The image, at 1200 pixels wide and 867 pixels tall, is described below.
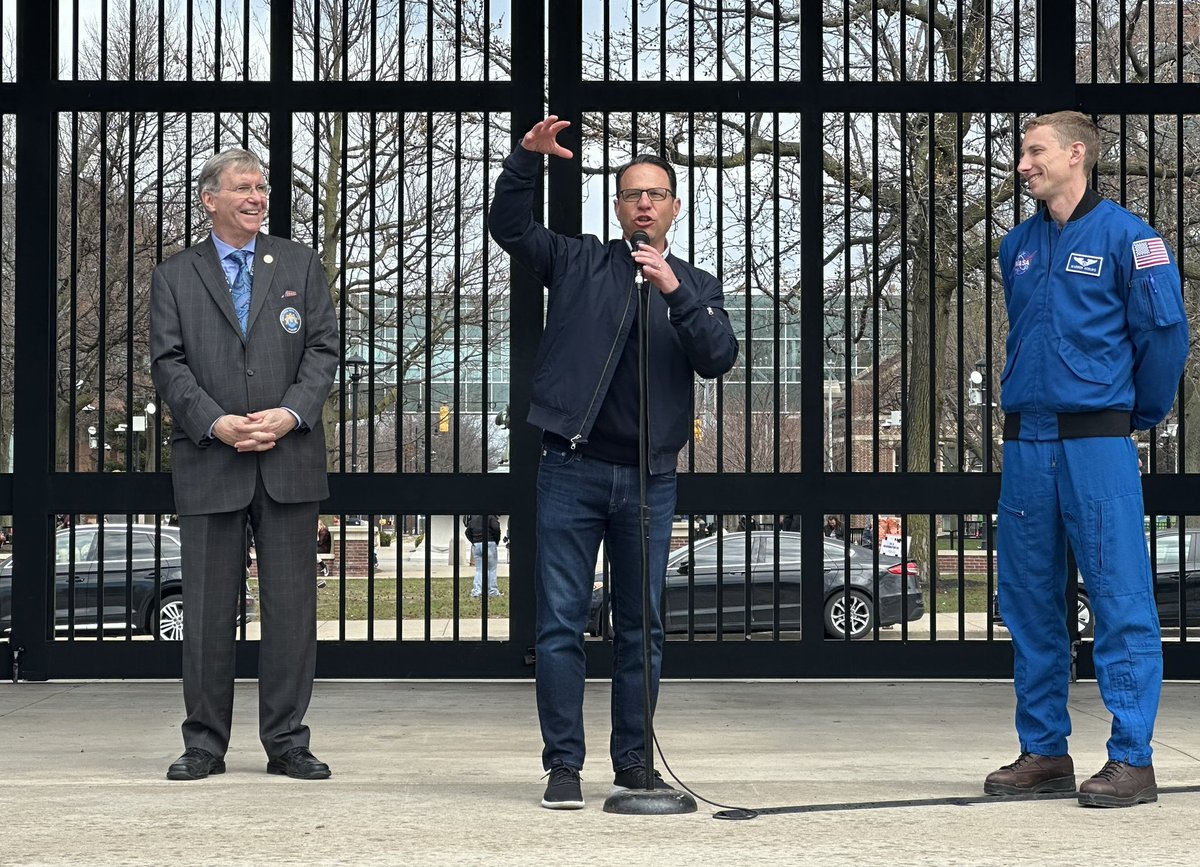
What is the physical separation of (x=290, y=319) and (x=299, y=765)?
124cm

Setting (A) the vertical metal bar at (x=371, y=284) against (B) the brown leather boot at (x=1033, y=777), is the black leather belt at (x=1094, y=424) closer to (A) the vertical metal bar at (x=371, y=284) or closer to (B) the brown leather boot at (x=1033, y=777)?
(B) the brown leather boot at (x=1033, y=777)

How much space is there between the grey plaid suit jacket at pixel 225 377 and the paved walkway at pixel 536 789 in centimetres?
81

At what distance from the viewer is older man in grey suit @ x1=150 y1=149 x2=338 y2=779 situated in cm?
414

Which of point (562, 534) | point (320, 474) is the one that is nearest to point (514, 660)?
point (320, 474)

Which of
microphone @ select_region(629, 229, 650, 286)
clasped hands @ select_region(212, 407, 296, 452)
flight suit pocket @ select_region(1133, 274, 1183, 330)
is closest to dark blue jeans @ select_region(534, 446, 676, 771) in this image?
microphone @ select_region(629, 229, 650, 286)

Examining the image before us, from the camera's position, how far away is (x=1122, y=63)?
647cm

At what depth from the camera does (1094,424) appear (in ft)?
12.6

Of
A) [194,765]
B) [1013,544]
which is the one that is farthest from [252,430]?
[1013,544]

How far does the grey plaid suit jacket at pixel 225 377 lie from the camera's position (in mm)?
4172

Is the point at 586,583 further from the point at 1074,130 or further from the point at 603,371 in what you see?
the point at 1074,130

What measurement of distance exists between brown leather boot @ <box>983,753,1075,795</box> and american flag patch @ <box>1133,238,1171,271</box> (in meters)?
1.28

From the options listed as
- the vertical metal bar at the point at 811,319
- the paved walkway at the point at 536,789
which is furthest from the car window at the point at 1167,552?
the vertical metal bar at the point at 811,319

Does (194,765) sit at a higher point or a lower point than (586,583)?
lower

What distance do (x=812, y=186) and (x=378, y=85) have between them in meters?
1.89
